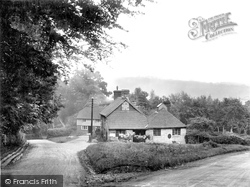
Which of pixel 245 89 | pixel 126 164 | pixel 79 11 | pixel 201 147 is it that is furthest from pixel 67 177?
pixel 245 89

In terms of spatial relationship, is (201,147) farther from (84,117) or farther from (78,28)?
(84,117)

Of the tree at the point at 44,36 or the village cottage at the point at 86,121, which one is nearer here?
the tree at the point at 44,36

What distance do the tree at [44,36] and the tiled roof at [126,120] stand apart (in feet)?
108

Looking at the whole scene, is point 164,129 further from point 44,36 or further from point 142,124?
point 44,36

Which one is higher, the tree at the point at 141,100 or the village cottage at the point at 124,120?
the tree at the point at 141,100

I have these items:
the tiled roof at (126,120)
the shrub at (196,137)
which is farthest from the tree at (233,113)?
the tiled roof at (126,120)

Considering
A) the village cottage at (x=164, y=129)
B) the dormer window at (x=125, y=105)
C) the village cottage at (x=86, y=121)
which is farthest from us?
the village cottage at (x=86, y=121)

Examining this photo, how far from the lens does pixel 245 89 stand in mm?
104125

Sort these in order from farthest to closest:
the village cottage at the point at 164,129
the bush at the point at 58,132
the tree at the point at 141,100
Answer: the tree at the point at 141,100 → the bush at the point at 58,132 → the village cottage at the point at 164,129

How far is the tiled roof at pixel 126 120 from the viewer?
4156 cm

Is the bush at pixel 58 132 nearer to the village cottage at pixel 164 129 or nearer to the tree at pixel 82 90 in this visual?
the tree at pixel 82 90

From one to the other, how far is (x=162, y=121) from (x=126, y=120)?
18.9 feet

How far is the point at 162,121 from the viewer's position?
41.5 meters

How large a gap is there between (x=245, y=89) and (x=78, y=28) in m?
108
